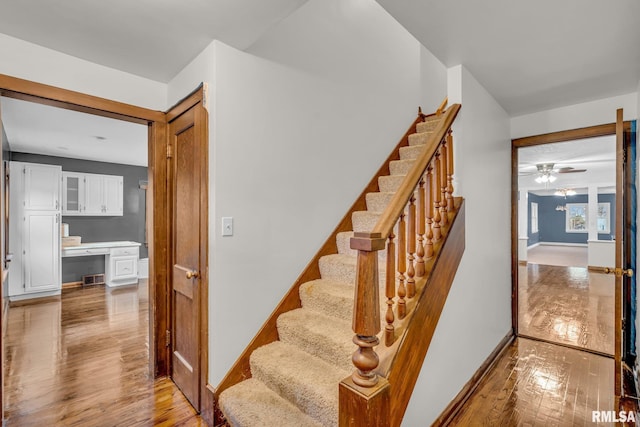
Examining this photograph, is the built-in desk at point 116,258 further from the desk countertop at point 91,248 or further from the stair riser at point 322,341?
the stair riser at point 322,341

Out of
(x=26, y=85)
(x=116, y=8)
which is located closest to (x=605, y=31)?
(x=116, y=8)

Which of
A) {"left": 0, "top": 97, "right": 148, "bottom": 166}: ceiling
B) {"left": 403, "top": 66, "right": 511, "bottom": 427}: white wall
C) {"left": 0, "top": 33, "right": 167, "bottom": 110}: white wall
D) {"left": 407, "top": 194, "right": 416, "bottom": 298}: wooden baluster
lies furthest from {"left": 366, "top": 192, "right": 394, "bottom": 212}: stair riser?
{"left": 0, "top": 97, "right": 148, "bottom": 166}: ceiling

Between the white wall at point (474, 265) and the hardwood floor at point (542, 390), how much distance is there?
0.53 feet

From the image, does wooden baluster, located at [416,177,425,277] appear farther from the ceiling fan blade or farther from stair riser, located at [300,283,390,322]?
the ceiling fan blade

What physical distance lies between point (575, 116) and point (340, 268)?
2.70 meters

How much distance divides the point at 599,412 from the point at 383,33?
12.1 ft

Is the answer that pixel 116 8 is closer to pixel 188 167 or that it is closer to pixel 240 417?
pixel 188 167

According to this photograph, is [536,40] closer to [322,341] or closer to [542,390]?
[322,341]

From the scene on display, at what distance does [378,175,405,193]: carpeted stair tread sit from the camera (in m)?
2.91

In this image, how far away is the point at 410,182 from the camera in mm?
1623

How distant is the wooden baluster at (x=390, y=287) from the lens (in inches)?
55.7

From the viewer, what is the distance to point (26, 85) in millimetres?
1849
